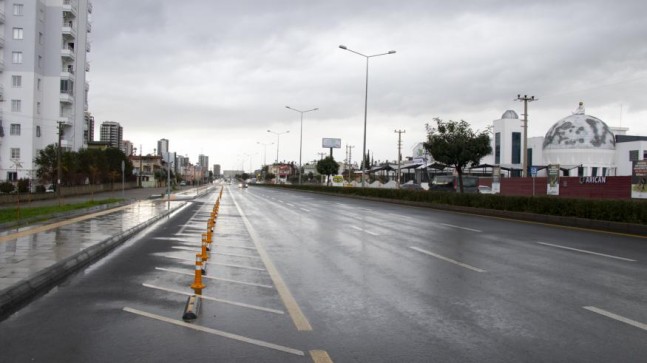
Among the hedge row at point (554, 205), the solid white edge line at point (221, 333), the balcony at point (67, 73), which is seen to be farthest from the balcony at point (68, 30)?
the solid white edge line at point (221, 333)

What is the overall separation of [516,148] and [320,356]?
338 feet

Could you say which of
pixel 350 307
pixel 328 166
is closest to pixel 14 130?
pixel 328 166

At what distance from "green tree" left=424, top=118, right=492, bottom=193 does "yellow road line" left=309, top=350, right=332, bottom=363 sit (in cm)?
2902

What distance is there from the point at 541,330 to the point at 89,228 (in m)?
13.3

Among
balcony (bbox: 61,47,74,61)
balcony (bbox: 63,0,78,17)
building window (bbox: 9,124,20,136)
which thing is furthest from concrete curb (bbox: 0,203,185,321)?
balcony (bbox: 63,0,78,17)

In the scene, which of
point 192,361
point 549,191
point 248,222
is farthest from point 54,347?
point 549,191

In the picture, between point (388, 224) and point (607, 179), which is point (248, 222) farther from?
point (607, 179)

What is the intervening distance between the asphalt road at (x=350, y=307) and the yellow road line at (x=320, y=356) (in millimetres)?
25

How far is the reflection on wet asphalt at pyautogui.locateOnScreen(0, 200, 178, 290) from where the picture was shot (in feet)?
26.8

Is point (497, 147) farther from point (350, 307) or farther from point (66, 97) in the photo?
point (350, 307)

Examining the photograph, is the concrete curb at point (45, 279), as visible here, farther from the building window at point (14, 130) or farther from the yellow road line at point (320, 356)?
the building window at point (14, 130)

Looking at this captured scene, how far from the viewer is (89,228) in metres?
15.0

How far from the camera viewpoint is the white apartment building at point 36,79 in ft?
190

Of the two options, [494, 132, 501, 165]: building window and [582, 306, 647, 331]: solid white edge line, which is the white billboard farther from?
[582, 306, 647, 331]: solid white edge line
